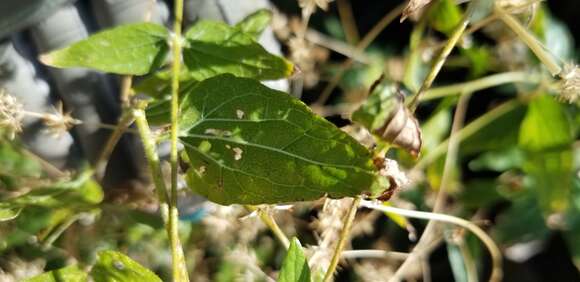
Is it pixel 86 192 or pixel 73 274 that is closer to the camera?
pixel 73 274

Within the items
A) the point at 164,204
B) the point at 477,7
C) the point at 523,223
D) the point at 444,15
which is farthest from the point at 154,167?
the point at 523,223

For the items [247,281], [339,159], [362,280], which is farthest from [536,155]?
[339,159]

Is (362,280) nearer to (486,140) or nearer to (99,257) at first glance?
(486,140)

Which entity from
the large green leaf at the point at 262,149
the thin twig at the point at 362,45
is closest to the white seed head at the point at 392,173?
the large green leaf at the point at 262,149

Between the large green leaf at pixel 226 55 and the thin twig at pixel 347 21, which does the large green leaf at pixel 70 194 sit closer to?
the large green leaf at pixel 226 55

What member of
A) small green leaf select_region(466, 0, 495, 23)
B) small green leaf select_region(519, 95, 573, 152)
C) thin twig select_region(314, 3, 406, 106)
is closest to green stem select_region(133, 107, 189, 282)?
small green leaf select_region(466, 0, 495, 23)

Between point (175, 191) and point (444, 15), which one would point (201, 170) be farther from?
point (444, 15)
